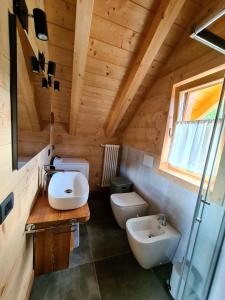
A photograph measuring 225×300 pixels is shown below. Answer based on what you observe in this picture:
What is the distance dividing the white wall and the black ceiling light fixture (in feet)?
5.84

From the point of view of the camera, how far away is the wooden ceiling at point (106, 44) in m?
1.29

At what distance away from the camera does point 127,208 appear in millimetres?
1977

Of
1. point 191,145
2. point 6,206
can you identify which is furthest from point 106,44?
point 6,206

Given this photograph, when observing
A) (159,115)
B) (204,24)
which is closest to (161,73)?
(159,115)

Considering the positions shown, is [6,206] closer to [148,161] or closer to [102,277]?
[102,277]

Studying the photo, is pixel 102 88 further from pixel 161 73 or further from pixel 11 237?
pixel 11 237

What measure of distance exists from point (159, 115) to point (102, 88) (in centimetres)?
92

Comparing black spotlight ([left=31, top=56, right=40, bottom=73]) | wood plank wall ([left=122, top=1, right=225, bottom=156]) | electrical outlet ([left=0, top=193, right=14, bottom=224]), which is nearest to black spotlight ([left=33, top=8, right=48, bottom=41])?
black spotlight ([left=31, top=56, right=40, bottom=73])

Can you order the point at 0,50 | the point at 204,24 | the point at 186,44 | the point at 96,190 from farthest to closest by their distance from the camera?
1. the point at 96,190
2. the point at 186,44
3. the point at 204,24
4. the point at 0,50

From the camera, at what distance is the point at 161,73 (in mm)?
1956

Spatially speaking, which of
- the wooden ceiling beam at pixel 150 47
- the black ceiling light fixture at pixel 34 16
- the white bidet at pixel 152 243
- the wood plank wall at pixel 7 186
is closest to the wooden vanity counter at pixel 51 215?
the wood plank wall at pixel 7 186

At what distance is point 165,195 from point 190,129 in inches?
34.1

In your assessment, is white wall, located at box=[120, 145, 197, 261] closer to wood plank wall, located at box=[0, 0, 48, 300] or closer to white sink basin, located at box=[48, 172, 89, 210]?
white sink basin, located at box=[48, 172, 89, 210]

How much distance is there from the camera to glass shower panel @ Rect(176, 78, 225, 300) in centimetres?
94
